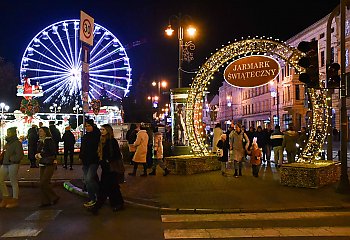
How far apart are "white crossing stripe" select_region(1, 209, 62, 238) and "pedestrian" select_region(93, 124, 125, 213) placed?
97 centimetres

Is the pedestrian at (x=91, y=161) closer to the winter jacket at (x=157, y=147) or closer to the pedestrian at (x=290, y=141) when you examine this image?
the winter jacket at (x=157, y=147)

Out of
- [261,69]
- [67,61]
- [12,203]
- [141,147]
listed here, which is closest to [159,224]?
[12,203]

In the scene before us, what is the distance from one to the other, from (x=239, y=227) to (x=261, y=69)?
7283 mm

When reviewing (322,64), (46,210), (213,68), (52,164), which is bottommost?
(46,210)

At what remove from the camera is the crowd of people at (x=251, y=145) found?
46.4 feet

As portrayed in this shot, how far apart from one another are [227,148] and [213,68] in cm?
304

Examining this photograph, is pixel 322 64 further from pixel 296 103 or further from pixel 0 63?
pixel 0 63

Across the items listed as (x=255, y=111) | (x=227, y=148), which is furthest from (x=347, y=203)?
(x=255, y=111)

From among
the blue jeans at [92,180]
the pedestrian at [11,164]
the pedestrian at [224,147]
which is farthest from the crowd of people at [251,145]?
the pedestrian at [11,164]

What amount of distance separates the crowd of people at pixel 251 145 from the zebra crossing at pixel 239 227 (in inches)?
202

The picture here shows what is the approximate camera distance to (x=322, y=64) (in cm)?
5303

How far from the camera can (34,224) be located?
8211mm

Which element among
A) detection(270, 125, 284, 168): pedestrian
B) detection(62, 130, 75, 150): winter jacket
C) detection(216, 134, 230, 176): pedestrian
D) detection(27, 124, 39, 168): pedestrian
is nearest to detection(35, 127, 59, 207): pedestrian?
detection(216, 134, 230, 176): pedestrian

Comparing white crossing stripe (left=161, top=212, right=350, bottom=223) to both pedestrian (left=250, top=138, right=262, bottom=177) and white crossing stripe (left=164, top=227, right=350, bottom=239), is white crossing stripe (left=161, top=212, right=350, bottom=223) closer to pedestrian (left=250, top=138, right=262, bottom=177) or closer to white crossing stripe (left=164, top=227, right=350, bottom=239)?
white crossing stripe (left=164, top=227, right=350, bottom=239)
